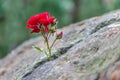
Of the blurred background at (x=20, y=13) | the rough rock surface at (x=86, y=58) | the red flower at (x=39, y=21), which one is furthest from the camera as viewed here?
the blurred background at (x=20, y=13)

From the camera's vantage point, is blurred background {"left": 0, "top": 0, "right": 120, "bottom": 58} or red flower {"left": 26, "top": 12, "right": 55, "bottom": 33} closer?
red flower {"left": 26, "top": 12, "right": 55, "bottom": 33}

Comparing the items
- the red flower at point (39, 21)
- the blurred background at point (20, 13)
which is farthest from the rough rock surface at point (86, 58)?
the blurred background at point (20, 13)

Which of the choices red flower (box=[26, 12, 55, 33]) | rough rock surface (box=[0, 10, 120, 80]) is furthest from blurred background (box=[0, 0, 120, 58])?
red flower (box=[26, 12, 55, 33])

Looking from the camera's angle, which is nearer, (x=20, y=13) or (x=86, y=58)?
(x=86, y=58)

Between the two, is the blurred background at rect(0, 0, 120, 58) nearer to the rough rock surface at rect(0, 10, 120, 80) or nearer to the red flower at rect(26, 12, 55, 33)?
the rough rock surface at rect(0, 10, 120, 80)

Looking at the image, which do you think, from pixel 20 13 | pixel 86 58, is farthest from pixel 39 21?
pixel 20 13

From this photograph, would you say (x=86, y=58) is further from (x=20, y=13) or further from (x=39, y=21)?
(x=20, y=13)

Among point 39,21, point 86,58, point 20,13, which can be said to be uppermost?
point 39,21

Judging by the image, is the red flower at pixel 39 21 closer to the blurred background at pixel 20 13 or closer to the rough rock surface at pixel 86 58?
the rough rock surface at pixel 86 58

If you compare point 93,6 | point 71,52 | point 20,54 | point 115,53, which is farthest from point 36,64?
point 93,6

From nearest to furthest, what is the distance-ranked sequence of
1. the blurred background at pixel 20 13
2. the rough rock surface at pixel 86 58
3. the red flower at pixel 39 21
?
the rough rock surface at pixel 86 58
the red flower at pixel 39 21
the blurred background at pixel 20 13

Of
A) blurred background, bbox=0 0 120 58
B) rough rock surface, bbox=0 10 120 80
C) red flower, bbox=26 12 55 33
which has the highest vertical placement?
red flower, bbox=26 12 55 33

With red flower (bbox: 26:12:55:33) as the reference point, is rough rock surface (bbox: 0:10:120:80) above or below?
below
